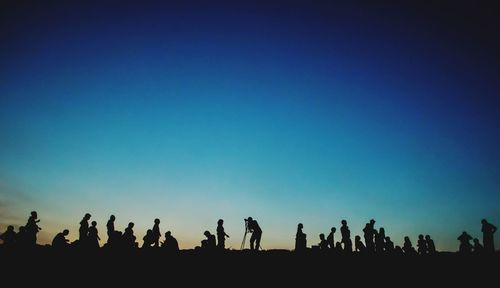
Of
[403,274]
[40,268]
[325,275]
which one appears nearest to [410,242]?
[403,274]

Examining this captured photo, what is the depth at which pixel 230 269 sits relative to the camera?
1708cm

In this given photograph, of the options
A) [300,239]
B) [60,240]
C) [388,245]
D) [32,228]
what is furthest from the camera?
[388,245]

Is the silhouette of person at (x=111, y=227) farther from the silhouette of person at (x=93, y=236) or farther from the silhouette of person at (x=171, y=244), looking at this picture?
the silhouette of person at (x=171, y=244)

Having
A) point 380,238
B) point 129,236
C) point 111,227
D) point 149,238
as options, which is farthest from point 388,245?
point 111,227

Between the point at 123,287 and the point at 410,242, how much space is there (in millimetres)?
18133

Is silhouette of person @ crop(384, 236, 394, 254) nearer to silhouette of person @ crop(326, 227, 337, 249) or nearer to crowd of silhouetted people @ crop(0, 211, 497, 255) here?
crowd of silhouetted people @ crop(0, 211, 497, 255)

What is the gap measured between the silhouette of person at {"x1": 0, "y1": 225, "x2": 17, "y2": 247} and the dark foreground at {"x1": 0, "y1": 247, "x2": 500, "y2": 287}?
512 mm

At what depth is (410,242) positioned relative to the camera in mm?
21672

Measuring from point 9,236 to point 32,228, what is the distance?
153 centimetres

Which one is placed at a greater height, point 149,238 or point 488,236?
point 488,236

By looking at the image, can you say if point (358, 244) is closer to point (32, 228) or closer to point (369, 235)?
point (369, 235)

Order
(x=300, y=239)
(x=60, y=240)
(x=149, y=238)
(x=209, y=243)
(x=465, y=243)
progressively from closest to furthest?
(x=60, y=240) → (x=209, y=243) → (x=149, y=238) → (x=465, y=243) → (x=300, y=239)

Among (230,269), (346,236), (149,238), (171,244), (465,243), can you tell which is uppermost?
(346,236)

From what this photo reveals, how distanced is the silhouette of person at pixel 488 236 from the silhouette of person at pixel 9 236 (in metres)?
25.6
